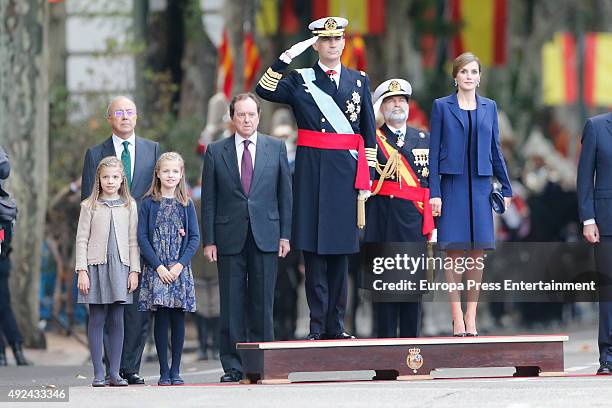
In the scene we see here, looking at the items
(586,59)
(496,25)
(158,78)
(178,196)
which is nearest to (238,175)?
(178,196)

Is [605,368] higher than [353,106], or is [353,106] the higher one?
[353,106]

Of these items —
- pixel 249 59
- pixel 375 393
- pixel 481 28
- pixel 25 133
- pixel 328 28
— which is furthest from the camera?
pixel 481 28

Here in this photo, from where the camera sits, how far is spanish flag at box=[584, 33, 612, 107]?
124ft

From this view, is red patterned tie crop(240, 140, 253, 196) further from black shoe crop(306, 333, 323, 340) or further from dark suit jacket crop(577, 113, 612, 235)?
dark suit jacket crop(577, 113, 612, 235)

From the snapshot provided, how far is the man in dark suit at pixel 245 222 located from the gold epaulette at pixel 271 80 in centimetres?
49

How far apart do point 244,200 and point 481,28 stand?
29.1 meters

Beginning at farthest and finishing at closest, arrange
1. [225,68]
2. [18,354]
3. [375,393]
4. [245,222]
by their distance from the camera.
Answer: [225,68] < [18,354] < [245,222] < [375,393]

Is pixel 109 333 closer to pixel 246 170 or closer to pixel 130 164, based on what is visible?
pixel 130 164

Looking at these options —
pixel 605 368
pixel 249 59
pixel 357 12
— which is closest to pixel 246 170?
pixel 605 368

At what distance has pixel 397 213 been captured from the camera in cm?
1786

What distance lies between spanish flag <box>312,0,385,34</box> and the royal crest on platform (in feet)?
71.1

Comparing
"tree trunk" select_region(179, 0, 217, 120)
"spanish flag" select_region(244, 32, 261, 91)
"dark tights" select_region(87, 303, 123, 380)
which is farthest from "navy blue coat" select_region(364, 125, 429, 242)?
"tree trunk" select_region(179, 0, 217, 120)

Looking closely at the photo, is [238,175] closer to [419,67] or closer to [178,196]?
[178,196]

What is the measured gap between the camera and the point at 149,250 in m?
16.5
